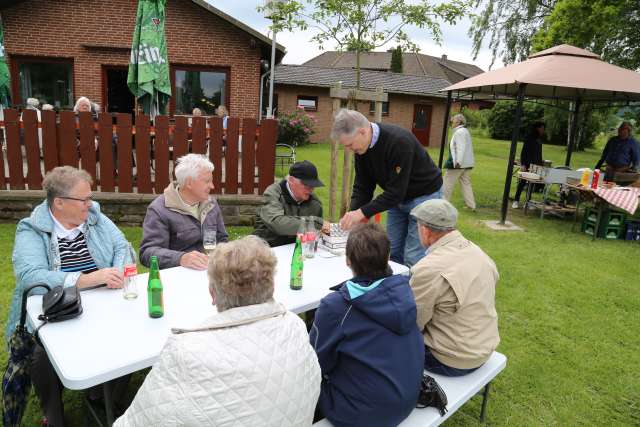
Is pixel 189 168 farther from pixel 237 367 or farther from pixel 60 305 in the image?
pixel 237 367

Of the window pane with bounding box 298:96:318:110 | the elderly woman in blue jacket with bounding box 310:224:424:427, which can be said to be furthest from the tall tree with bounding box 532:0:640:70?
the elderly woman in blue jacket with bounding box 310:224:424:427

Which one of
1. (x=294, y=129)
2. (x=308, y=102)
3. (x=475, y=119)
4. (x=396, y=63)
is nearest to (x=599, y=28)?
(x=294, y=129)

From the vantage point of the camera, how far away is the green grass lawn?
3.01 m

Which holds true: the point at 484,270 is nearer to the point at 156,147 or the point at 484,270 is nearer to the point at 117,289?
the point at 117,289

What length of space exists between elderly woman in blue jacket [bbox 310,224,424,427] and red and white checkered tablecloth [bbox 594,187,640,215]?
624cm

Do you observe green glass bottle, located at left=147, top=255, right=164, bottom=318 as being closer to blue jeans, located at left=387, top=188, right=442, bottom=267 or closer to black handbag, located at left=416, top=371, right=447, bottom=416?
black handbag, located at left=416, top=371, right=447, bottom=416

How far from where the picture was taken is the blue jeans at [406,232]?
381cm

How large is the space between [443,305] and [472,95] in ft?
31.0

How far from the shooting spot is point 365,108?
2209 centimetres

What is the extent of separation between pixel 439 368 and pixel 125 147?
505 cm

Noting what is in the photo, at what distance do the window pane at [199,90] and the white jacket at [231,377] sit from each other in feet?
42.7

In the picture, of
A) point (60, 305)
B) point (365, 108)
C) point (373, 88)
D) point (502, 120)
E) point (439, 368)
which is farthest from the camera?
point (502, 120)

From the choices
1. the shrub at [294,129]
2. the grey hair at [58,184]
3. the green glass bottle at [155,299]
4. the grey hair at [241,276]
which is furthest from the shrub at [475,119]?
the grey hair at [241,276]

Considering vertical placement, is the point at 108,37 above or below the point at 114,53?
above
